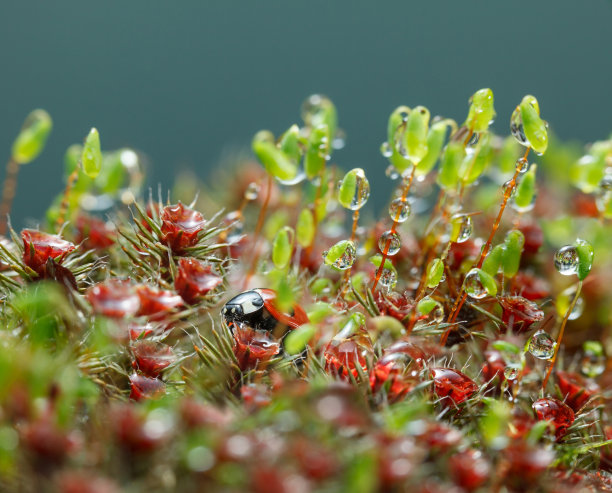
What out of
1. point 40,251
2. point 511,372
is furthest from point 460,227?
point 40,251

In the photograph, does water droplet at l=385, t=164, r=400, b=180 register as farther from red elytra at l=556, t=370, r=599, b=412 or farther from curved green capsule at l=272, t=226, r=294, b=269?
red elytra at l=556, t=370, r=599, b=412

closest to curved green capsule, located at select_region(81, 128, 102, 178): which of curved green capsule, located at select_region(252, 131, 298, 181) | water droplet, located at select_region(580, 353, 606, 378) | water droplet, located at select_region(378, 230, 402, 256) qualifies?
curved green capsule, located at select_region(252, 131, 298, 181)

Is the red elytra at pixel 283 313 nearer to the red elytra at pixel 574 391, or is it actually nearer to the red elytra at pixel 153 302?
the red elytra at pixel 153 302

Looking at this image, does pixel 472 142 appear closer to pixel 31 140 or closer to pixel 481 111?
pixel 481 111

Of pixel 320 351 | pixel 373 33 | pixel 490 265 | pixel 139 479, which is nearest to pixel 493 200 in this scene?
pixel 490 265

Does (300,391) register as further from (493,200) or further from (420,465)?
(493,200)

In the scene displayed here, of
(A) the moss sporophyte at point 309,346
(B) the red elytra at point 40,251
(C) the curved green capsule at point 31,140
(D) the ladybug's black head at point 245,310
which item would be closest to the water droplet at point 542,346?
(A) the moss sporophyte at point 309,346
